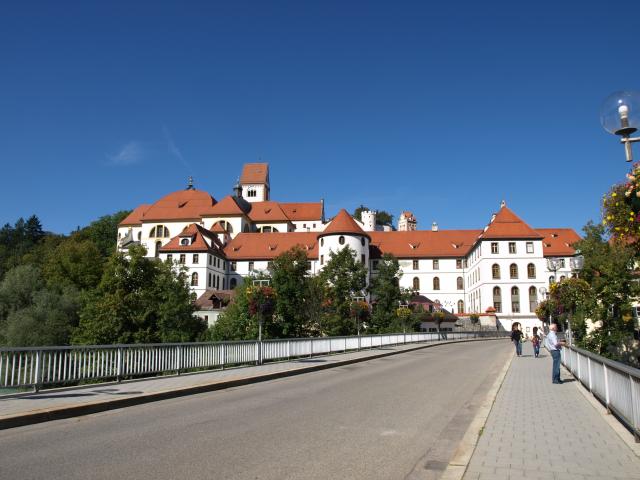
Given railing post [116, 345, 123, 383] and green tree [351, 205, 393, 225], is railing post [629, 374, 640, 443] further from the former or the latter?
green tree [351, 205, 393, 225]

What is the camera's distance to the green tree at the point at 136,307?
43656 millimetres

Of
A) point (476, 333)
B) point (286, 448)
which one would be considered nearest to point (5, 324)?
point (476, 333)

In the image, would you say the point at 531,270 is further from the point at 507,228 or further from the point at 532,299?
the point at 507,228

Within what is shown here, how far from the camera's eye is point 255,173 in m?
126

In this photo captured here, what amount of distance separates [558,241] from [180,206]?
64.7 m

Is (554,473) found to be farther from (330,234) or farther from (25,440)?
(330,234)

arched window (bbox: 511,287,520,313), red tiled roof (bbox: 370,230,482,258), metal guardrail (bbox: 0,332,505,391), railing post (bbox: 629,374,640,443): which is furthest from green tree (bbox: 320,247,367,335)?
railing post (bbox: 629,374,640,443)

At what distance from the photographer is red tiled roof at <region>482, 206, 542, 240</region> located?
255 feet

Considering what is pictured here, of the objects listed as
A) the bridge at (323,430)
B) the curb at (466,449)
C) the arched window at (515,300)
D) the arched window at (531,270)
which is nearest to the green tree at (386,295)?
the arched window at (515,300)

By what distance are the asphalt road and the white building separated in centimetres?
5308

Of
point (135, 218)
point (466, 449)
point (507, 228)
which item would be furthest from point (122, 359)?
point (135, 218)

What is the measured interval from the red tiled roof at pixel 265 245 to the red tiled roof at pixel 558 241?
36.6 meters

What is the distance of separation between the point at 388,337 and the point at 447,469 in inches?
1345

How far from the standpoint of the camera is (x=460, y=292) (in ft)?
286
